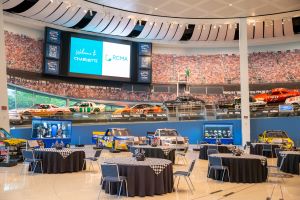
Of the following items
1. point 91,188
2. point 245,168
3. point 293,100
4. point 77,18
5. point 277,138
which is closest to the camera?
point 91,188

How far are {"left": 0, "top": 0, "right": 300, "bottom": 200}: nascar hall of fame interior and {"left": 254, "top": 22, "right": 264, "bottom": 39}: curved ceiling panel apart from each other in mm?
85

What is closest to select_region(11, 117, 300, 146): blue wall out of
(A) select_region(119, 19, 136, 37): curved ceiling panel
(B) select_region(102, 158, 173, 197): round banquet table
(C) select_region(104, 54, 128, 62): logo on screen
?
(C) select_region(104, 54, 128, 62): logo on screen

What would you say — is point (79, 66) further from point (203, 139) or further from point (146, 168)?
point (146, 168)

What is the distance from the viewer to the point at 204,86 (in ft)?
99.3

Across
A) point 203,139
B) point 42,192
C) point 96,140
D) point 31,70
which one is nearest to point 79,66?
point 31,70

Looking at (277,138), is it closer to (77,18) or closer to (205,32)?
(205,32)

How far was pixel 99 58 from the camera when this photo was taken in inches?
1057

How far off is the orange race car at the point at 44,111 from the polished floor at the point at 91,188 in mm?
8918

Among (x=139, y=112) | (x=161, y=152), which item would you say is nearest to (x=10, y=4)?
(x=139, y=112)

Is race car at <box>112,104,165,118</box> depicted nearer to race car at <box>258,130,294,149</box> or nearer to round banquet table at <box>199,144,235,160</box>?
race car at <box>258,130,294,149</box>

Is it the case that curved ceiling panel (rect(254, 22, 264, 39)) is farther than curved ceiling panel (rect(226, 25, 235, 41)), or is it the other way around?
curved ceiling panel (rect(226, 25, 235, 41))

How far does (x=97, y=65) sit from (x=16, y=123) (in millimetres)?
10505

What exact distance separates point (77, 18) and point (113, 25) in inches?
120

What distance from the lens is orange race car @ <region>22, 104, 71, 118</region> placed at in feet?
60.4
